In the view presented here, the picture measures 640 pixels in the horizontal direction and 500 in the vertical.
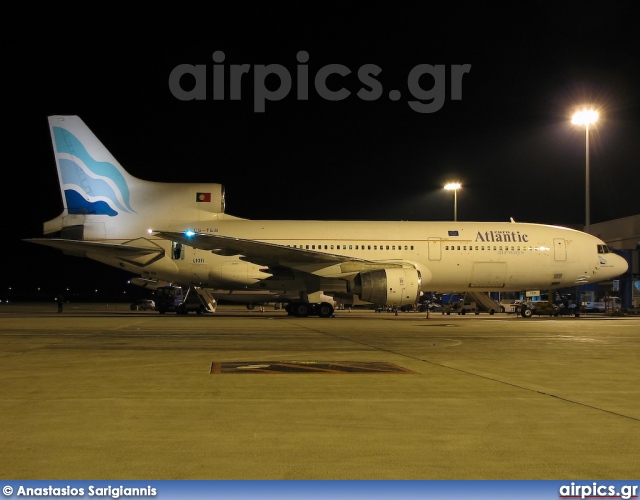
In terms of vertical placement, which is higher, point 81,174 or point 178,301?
point 81,174

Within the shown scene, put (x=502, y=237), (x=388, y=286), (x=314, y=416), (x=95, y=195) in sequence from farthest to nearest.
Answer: (x=502, y=237)
(x=95, y=195)
(x=388, y=286)
(x=314, y=416)

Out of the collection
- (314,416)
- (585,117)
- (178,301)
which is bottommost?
(314,416)

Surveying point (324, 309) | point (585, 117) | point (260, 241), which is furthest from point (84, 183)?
point (585, 117)

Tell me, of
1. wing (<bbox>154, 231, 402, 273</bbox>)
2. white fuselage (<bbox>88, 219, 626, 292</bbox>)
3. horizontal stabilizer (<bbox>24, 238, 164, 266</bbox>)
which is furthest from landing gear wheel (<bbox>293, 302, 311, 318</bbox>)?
horizontal stabilizer (<bbox>24, 238, 164, 266</bbox>)

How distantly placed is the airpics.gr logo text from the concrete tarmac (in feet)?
56.5

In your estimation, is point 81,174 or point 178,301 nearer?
point 81,174

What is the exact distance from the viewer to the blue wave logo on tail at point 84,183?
28.6 m

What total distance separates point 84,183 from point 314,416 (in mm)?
24994

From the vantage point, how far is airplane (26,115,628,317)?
27875mm

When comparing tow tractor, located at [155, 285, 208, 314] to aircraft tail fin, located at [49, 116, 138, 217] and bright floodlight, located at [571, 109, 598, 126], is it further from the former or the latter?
bright floodlight, located at [571, 109, 598, 126]

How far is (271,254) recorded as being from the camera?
85.4 ft

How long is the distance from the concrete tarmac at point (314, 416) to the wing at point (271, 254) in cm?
1316

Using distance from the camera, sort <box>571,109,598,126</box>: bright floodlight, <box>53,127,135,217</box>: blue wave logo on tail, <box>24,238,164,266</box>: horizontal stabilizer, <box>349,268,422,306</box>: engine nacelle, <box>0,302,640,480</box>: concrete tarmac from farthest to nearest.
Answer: <box>571,109,598,126</box>: bright floodlight, <box>53,127,135,217</box>: blue wave logo on tail, <box>24,238,164,266</box>: horizontal stabilizer, <box>349,268,422,306</box>: engine nacelle, <box>0,302,640,480</box>: concrete tarmac

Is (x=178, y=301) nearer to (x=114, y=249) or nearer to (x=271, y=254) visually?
(x=114, y=249)
